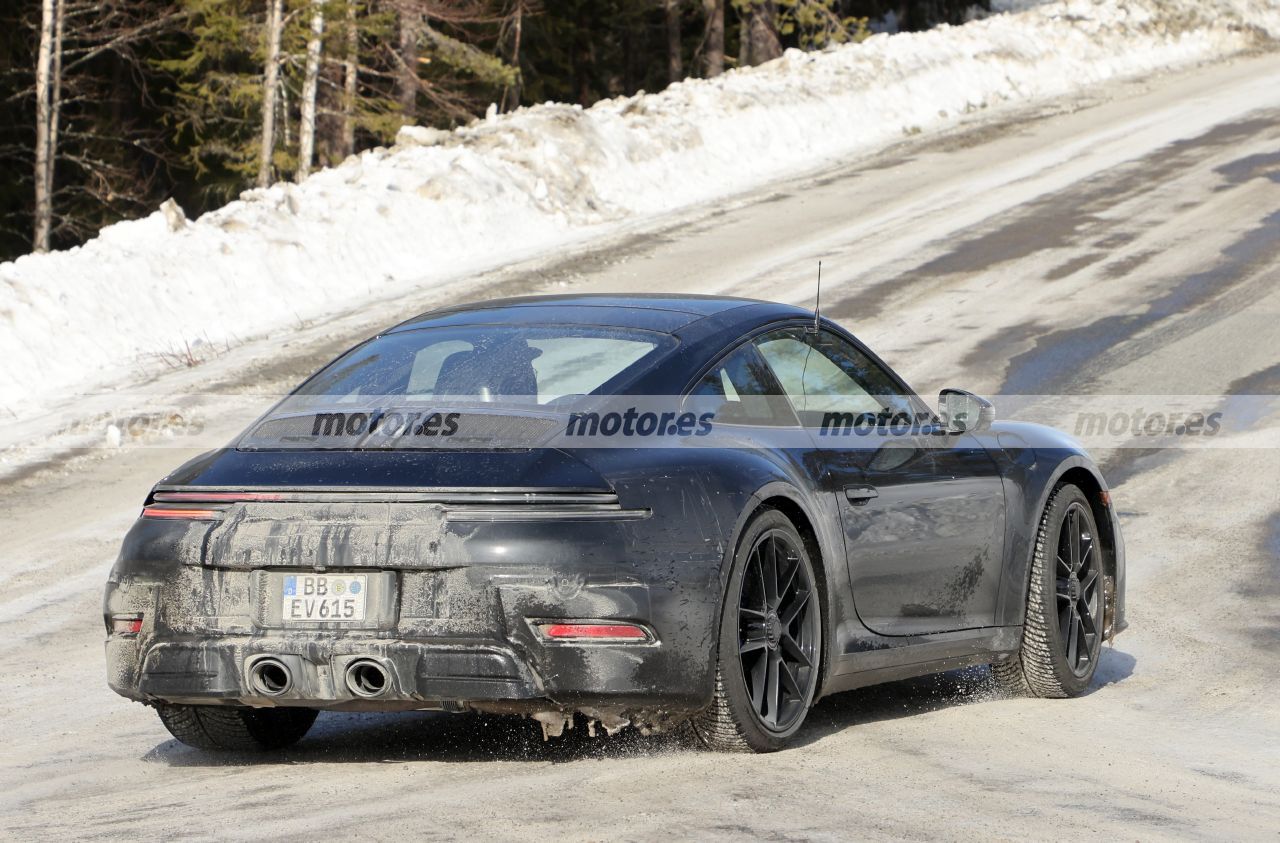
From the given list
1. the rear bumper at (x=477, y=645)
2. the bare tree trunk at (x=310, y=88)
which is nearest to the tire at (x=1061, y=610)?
the rear bumper at (x=477, y=645)

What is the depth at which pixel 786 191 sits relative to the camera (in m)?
22.8

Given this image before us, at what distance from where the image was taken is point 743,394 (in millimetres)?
5547

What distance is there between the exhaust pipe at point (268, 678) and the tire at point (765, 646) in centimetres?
115

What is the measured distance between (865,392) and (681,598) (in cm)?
158

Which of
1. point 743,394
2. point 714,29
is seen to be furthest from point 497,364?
point 714,29

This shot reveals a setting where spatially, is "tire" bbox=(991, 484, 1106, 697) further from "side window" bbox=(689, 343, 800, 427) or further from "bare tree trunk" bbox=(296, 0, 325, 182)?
"bare tree trunk" bbox=(296, 0, 325, 182)

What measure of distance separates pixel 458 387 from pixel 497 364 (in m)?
0.16

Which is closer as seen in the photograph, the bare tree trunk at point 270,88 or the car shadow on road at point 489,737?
the car shadow on road at point 489,737

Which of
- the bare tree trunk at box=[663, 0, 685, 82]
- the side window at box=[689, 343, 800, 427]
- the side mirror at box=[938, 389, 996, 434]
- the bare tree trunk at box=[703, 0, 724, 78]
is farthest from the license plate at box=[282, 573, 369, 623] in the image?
the bare tree trunk at box=[663, 0, 685, 82]

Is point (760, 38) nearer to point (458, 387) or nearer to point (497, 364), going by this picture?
point (497, 364)

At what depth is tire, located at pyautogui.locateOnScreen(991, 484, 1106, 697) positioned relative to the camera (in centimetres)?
647

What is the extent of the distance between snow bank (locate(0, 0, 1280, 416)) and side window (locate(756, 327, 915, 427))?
8716 mm

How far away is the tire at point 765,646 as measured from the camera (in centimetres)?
503

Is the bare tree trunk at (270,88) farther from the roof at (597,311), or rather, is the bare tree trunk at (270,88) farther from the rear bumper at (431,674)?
the rear bumper at (431,674)
